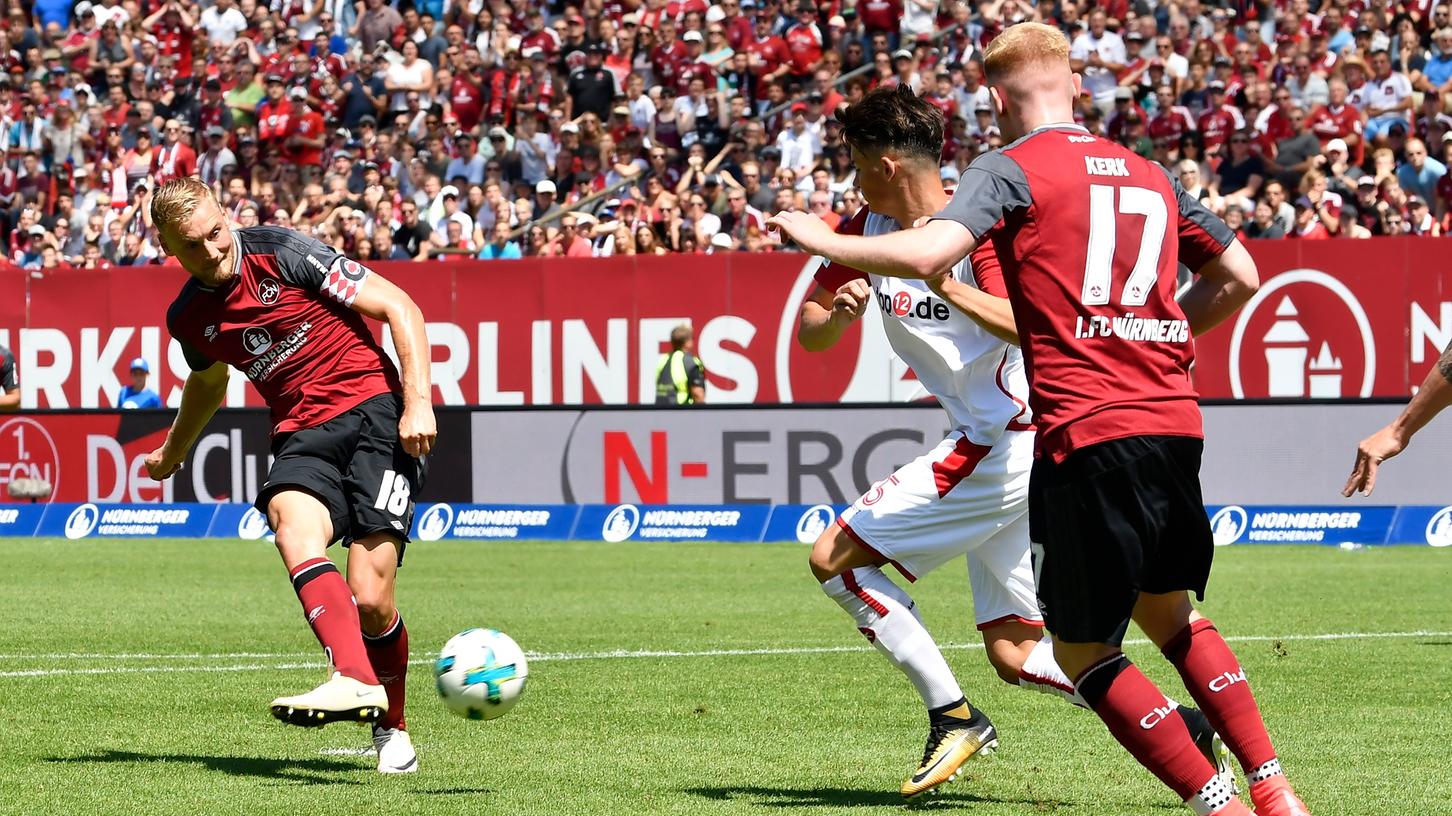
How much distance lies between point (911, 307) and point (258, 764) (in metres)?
3.05

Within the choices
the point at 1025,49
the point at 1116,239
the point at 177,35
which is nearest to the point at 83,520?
the point at 177,35

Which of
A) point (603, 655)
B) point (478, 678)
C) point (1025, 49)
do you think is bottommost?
point (603, 655)

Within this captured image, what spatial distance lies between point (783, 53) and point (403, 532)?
19148 mm

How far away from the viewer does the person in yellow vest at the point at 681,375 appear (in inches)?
900

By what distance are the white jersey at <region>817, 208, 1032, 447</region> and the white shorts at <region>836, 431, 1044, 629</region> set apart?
0.26 ft

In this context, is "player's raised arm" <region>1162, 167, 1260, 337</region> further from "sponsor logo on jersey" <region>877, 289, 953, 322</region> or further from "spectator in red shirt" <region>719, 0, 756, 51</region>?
"spectator in red shirt" <region>719, 0, 756, 51</region>

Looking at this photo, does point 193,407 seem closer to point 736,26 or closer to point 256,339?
point 256,339

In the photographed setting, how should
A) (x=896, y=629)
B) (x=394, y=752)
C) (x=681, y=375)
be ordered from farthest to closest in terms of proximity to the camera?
1. (x=681, y=375)
2. (x=394, y=752)
3. (x=896, y=629)

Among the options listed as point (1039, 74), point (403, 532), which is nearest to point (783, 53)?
point (403, 532)

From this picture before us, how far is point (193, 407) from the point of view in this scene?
8.45 m

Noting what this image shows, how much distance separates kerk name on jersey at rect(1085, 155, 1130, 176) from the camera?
5496 millimetres

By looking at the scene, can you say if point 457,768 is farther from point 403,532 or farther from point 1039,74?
point 1039,74

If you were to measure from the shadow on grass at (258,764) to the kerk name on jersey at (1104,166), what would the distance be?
366cm

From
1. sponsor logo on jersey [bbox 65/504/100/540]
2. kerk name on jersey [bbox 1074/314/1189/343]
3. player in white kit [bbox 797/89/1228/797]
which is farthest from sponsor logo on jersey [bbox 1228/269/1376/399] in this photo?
kerk name on jersey [bbox 1074/314/1189/343]
